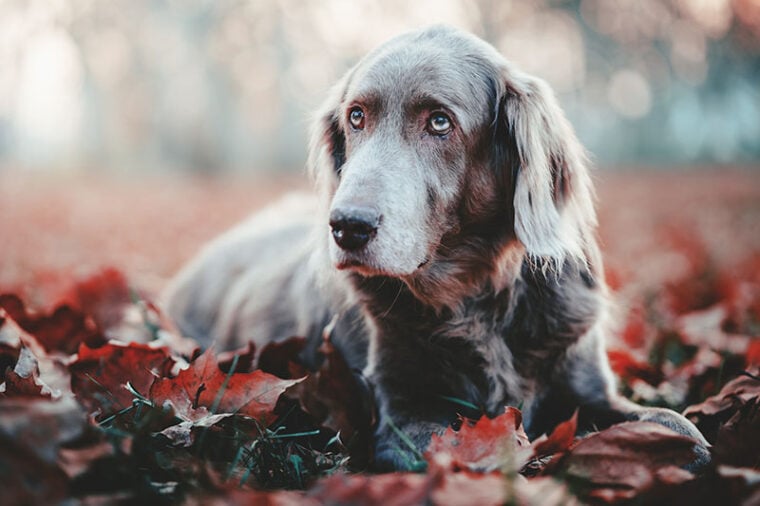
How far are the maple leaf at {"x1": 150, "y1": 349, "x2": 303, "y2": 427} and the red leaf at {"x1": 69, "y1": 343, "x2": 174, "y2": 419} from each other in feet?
0.40

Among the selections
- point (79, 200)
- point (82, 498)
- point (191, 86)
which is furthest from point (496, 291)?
point (191, 86)

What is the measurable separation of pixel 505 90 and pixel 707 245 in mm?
6011

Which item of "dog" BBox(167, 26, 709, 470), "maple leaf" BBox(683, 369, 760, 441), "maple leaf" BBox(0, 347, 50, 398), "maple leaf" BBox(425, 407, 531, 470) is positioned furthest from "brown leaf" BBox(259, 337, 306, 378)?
"maple leaf" BBox(683, 369, 760, 441)

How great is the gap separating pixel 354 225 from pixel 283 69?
34667 millimetres

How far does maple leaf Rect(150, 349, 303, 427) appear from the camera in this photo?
2.14 m

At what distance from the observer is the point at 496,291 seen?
268cm

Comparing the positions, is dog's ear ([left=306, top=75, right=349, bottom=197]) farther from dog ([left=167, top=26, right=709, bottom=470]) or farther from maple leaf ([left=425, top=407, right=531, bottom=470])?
maple leaf ([left=425, top=407, right=531, bottom=470])

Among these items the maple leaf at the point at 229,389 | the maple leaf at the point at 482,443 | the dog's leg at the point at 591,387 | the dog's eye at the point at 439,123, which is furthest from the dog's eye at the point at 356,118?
the maple leaf at the point at 482,443

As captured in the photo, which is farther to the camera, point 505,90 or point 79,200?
point 79,200

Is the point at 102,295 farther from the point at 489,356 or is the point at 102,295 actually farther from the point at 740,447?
the point at 740,447

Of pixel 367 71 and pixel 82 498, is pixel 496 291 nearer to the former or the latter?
pixel 367 71

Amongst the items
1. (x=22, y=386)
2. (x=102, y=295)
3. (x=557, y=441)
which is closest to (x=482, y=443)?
(x=557, y=441)

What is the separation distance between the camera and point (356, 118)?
272cm

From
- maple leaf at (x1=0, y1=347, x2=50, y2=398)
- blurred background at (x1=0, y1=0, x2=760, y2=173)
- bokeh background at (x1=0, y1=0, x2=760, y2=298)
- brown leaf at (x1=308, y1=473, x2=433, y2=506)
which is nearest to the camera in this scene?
brown leaf at (x1=308, y1=473, x2=433, y2=506)
